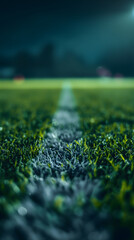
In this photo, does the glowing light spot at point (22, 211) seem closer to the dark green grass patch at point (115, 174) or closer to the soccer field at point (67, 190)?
the soccer field at point (67, 190)

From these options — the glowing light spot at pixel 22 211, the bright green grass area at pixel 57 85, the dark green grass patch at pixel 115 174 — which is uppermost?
the bright green grass area at pixel 57 85

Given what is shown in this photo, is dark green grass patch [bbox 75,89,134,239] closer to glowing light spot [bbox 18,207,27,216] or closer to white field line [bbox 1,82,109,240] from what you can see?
white field line [bbox 1,82,109,240]

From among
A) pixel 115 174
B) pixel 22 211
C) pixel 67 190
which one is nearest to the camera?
pixel 22 211

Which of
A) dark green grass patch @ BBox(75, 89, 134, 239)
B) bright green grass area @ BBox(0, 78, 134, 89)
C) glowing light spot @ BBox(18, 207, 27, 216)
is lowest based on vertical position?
glowing light spot @ BBox(18, 207, 27, 216)

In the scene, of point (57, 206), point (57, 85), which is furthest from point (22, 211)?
point (57, 85)

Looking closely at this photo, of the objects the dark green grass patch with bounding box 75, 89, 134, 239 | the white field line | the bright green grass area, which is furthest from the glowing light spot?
the bright green grass area

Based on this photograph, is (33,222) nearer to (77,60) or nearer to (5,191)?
(5,191)

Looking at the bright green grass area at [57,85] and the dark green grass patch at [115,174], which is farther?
the bright green grass area at [57,85]

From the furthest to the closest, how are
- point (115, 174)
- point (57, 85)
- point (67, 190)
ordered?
point (57, 85) < point (115, 174) < point (67, 190)

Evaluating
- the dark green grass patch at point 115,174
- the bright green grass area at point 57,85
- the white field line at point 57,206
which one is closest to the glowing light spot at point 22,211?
the white field line at point 57,206

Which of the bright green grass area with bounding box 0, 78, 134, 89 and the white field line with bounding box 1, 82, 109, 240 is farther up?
the bright green grass area with bounding box 0, 78, 134, 89

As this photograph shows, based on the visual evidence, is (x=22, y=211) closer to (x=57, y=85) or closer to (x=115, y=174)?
(x=115, y=174)

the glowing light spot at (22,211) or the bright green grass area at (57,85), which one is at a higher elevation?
the bright green grass area at (57,85)

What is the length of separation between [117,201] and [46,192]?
1.01 ft
